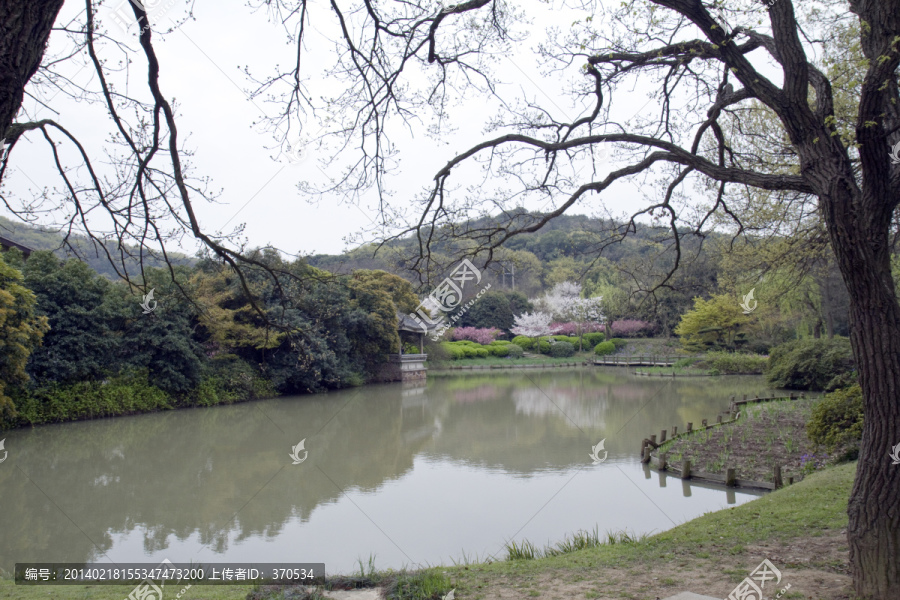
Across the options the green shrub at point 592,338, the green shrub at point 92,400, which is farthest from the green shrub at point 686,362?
the green shrub at point 92,400

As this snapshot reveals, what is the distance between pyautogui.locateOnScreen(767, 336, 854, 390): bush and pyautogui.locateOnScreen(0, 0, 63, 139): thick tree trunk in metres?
19.1

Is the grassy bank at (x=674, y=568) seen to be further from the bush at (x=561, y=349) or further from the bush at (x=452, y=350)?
the bush at (x=561, y=349)

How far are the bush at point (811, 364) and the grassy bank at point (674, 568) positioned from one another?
46.2 feet

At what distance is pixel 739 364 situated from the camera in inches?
933

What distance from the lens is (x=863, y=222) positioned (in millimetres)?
2898

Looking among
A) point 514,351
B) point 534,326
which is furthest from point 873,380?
point 534,326

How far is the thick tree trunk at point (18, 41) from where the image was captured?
1857 millimetres

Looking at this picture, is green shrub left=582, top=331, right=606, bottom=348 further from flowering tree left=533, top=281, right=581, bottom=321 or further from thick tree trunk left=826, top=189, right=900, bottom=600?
thick tree trunk left=826, top=189, right=900, bottom=600

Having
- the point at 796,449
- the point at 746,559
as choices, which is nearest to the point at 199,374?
the point at 796,449

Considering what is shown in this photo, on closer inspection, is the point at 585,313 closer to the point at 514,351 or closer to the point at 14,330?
the point at 514,351

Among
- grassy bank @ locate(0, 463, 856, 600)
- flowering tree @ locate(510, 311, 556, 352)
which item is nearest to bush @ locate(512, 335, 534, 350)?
flowering tree @ locate(510, 311, 556, 352)

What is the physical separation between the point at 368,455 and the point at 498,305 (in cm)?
2592

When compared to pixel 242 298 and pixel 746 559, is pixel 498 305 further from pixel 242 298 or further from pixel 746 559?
pixel 746 559

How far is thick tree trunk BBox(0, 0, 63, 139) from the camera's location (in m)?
1.86
